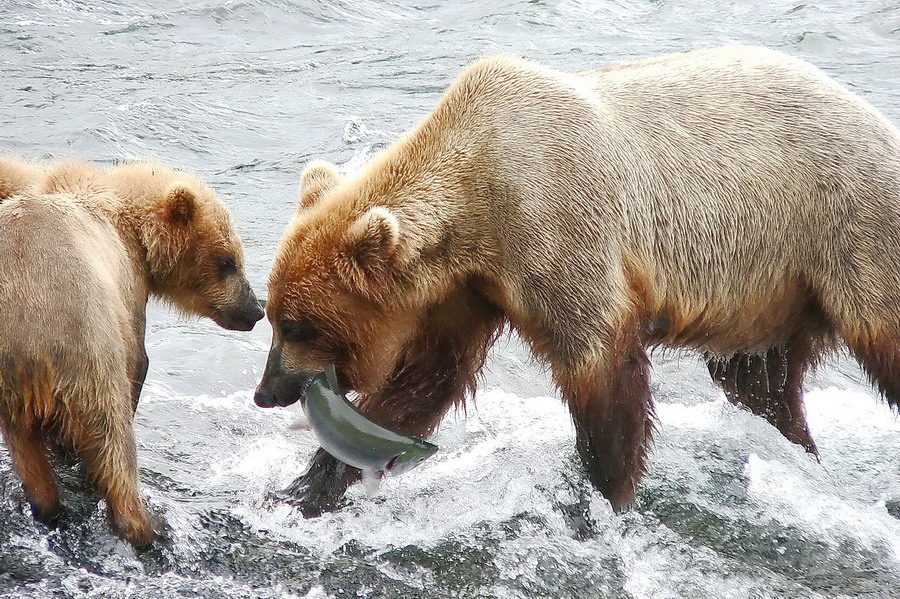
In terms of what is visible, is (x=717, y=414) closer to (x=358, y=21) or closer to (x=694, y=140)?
(x=694, y=140)

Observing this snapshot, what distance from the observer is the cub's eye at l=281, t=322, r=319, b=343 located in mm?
5512

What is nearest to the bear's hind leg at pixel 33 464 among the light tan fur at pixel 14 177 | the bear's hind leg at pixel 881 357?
the light tan fur at pixel 14 177

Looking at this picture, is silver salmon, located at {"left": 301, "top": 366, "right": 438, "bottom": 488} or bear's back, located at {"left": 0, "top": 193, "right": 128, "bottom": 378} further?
silver salmon, located at {"left": 301, "top": 366, "right": 438, "bottom": 488}

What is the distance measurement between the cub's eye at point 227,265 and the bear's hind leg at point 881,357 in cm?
340

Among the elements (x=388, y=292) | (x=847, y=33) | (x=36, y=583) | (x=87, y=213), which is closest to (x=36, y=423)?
(x=36, y=583)

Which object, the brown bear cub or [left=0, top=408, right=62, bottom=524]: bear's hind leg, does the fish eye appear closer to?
the brown bear cub

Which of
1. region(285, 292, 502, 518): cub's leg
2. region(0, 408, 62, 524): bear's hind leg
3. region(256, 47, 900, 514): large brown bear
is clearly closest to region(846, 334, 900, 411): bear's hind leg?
region(256, 47, 900, 514): large brown bear

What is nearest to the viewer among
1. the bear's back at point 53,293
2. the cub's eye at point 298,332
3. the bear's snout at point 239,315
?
the bear's back at point 53,293

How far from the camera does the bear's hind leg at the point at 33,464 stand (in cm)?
504

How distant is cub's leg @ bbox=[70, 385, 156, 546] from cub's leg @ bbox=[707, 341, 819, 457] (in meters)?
3.53

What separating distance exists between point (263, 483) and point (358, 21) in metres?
10.9

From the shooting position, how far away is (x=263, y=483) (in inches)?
251

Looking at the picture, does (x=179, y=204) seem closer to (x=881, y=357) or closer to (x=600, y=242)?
(x=600, y=242)

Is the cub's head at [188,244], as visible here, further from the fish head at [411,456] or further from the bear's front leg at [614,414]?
the bear's front leg at [614,414]
